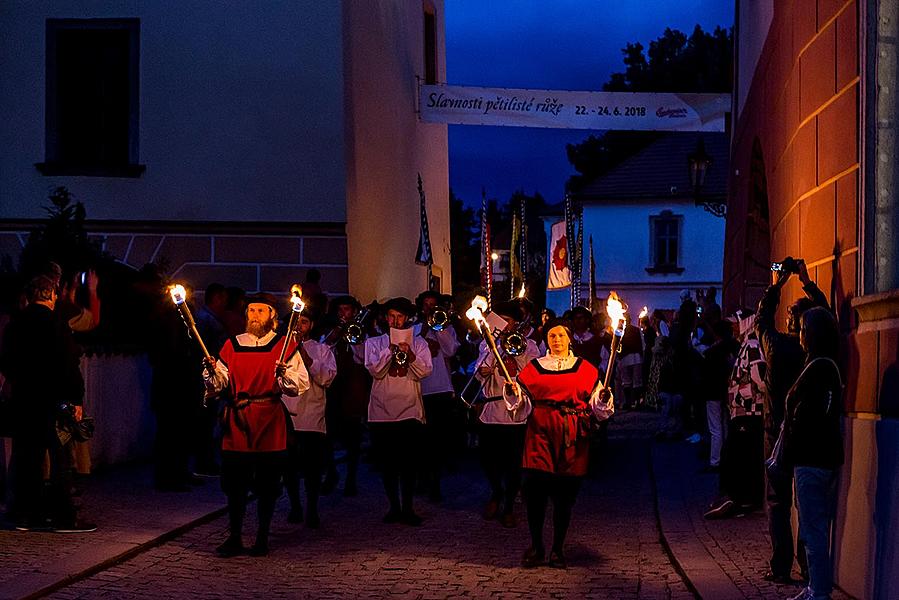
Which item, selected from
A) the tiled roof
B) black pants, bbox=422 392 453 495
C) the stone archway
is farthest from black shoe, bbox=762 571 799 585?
the tiled roof

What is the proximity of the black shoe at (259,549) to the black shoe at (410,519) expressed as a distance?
1767 millimetres

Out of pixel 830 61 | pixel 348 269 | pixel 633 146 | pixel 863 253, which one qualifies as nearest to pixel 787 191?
pixel 830 61

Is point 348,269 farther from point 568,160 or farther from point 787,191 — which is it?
point 568,160

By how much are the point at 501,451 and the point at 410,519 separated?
46.5 inches

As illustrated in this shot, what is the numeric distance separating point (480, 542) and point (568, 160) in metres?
54.9

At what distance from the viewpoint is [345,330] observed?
40.5ft

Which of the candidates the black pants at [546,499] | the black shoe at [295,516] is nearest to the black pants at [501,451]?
the black shoe at [295,516]

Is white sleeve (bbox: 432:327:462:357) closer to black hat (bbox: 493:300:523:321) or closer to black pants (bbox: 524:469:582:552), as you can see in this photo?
black hat (bbox: 493:300:523:321)

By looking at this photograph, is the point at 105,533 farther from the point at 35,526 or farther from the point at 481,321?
the point at 481,321

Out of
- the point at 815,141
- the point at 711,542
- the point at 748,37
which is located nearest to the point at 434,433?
the point at 711,542

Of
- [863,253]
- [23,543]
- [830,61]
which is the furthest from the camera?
[23,543]

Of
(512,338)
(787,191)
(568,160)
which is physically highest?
(568,160)

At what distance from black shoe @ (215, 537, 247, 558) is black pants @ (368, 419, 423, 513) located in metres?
A: 1.88

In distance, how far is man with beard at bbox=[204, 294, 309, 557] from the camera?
9.73 m
